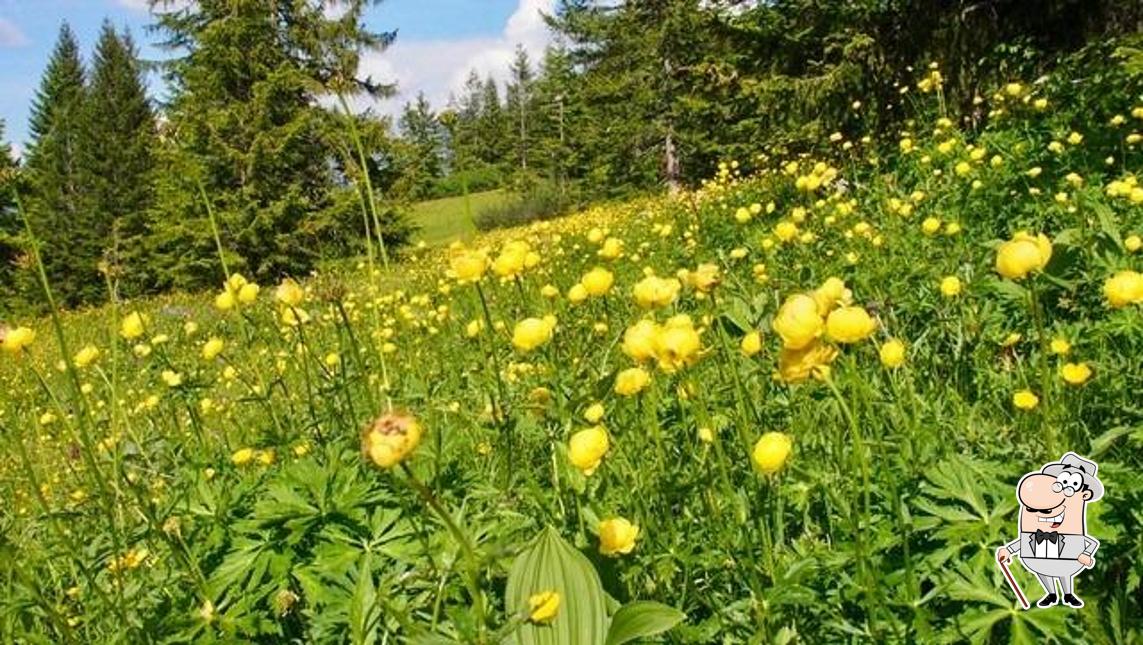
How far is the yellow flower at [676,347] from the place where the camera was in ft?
3.90

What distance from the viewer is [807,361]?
1077 millimetres

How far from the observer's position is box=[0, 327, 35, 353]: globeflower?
1586 mm

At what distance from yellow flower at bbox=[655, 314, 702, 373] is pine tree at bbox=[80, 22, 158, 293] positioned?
2487cm

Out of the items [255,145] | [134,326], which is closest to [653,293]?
[134,326]

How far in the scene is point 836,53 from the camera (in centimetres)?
589

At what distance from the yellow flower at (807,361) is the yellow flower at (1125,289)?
1.88ft

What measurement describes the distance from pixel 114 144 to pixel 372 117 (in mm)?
16027

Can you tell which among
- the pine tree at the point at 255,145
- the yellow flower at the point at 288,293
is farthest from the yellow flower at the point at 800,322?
the pine tree at the point at 255,145

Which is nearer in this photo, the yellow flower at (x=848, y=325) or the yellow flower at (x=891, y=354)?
the yellow flower at (x=848, y=325)

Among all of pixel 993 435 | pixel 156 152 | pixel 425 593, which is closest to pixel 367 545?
pixel 425 593

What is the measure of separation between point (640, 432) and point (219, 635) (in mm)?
797

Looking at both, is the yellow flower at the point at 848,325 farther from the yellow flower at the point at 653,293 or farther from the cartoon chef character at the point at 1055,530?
the yellow flower at the point at 653,293

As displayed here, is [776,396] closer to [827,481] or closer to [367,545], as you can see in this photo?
[827,481]

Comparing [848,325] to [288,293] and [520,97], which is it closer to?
[288,293]
